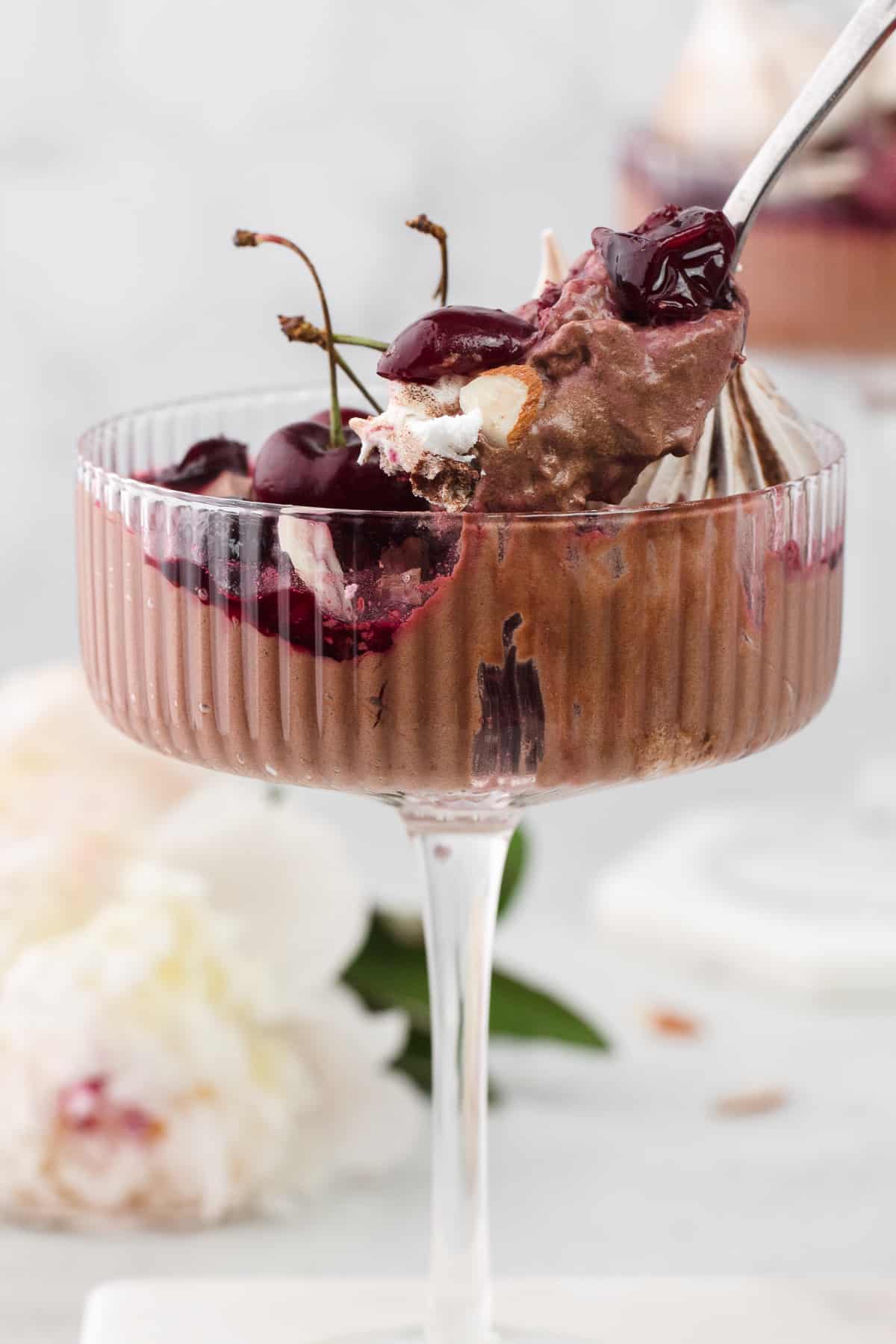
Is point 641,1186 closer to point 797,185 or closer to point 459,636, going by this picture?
point 459,636

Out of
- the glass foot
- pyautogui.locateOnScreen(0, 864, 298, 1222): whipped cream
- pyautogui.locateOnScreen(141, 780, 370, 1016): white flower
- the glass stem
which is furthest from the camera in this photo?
pyautogui.locateOnScreen(141, 780, 370, 1016): white flower

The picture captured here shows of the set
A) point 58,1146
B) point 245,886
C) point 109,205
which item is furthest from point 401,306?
point 58,1146

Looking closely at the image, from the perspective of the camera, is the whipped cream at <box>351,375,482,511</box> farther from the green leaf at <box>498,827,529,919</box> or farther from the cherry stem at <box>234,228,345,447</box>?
the green leaf at <box>498,827,529,919</box>

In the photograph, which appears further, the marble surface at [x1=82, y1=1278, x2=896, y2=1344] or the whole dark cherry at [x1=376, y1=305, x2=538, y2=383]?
the marble surface at [x1=82, y1=1278, x2=896, y2=1344]

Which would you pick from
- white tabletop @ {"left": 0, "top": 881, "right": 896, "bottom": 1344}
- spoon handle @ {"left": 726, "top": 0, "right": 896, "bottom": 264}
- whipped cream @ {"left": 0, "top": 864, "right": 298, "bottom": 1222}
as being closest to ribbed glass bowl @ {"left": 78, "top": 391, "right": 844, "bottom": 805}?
spoon handle @ {"left": 726, "top": 0, "right": 896, "bottom": 264}

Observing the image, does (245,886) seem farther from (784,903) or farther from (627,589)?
(784,903)

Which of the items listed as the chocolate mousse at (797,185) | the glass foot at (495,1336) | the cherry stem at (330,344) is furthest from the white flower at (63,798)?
the chocolate mousse at (797,185)

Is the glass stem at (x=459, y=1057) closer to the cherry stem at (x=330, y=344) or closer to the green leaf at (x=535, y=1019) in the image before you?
the cherry stem at (x=330, y=344)
